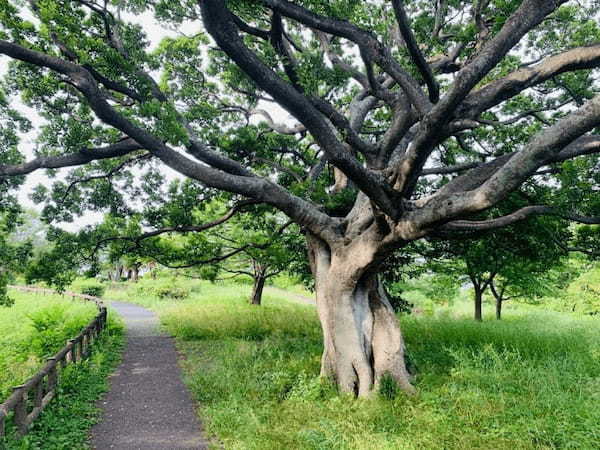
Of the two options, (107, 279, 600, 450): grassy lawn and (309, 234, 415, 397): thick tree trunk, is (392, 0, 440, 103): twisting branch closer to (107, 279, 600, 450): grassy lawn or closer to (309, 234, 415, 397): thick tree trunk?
(309, 234, 415, 397): thick tree trunk

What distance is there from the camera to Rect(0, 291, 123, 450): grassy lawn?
560cm

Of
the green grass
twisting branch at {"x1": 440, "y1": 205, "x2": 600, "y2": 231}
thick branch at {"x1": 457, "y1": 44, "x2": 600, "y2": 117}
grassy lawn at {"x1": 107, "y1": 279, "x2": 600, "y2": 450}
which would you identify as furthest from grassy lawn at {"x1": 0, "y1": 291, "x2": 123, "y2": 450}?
thick branch at {"x1": 457, "y1": 44, "x2": 600, "y2": 117}

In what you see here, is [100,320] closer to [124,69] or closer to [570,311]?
[124,69]

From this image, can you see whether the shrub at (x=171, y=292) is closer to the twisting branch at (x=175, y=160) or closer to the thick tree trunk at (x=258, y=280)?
the thick tree trunk at (x=258, y=280)

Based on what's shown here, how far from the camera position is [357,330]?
7434 millimetres

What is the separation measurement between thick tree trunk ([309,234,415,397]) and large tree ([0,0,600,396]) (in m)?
0.03

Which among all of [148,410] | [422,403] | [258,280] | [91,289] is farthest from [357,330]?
[91,289]

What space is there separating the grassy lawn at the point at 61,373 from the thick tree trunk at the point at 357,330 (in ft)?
14.6

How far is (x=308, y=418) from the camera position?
19.7ft

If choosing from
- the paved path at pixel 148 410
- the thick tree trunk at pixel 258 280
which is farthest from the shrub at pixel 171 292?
the paved path at pixel 148 410

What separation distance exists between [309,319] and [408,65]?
12273mm

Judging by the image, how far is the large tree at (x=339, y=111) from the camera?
4.89m

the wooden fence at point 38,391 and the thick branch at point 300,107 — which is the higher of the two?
the thick branch at point 300,107

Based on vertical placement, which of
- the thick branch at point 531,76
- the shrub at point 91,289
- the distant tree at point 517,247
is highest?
the thick branch at point 531,76
